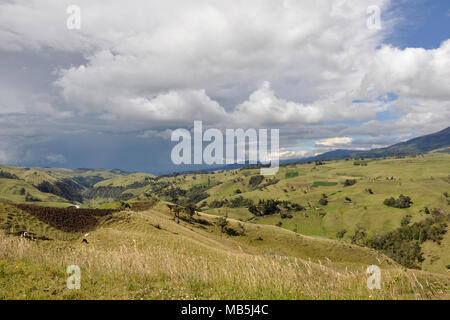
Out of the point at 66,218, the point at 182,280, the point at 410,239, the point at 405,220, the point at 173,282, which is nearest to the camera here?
the point at 173,282

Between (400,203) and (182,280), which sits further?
(400,203)

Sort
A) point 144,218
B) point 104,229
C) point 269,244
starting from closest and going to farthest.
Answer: point 104,229 → point 144,218 → point 269,244

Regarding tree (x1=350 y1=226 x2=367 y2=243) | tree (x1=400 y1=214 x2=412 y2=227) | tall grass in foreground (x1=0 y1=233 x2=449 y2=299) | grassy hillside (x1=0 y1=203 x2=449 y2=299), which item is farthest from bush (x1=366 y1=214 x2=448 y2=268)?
tall grass in foreground (x1=0 y1=233 x2=449 y2=299)

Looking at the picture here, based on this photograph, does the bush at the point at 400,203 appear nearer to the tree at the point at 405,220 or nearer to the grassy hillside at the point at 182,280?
the tree at the point at 405,220

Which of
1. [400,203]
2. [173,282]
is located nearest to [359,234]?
[400,203]

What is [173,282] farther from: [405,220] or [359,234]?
[405,220]

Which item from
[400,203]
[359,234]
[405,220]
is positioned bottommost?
[359,234]

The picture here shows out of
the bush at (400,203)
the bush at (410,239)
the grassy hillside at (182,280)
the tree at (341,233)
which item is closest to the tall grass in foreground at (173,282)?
the grassy hillside at (182,280)

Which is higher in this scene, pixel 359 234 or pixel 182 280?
pixel 182 280

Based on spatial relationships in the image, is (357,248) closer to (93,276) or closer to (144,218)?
(144,218)

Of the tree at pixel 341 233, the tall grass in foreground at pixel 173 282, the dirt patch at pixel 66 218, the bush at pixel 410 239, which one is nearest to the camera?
the tall grass in foreground at pixel 173 282
